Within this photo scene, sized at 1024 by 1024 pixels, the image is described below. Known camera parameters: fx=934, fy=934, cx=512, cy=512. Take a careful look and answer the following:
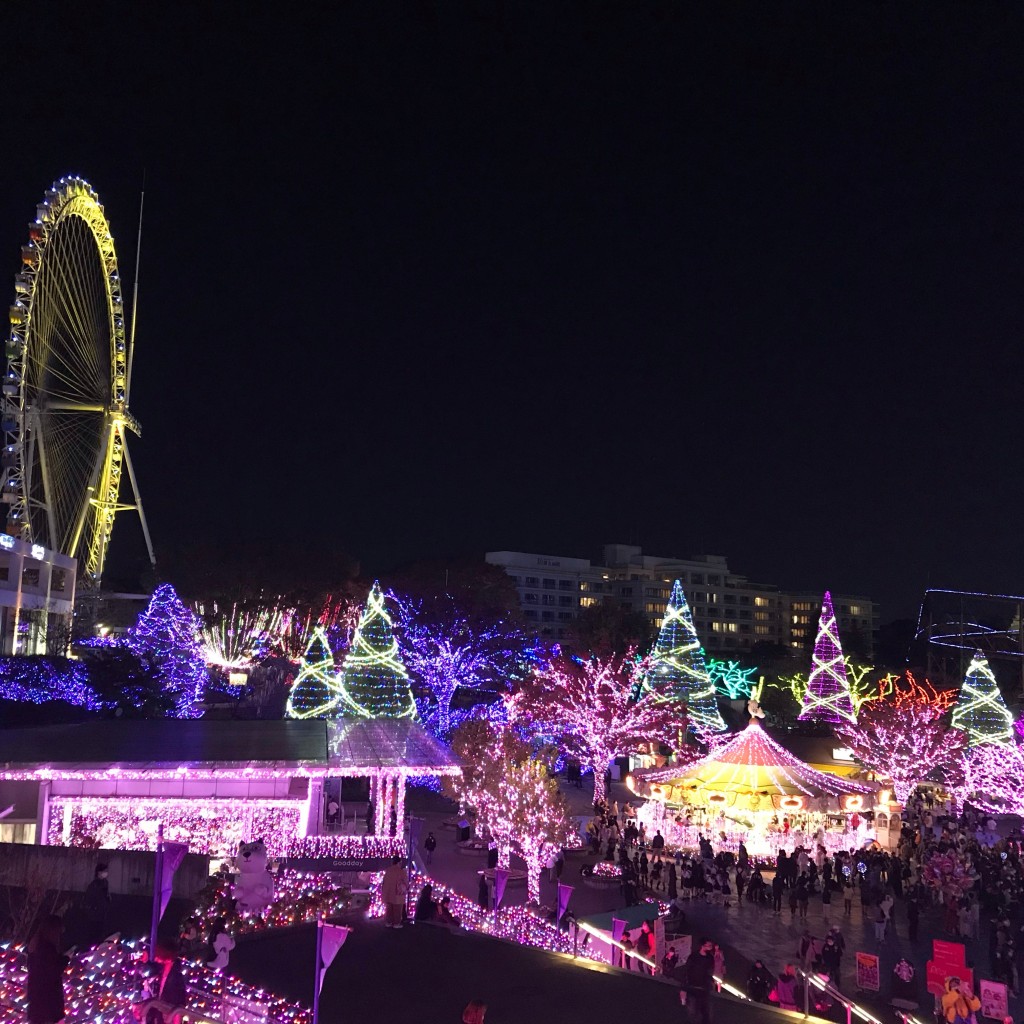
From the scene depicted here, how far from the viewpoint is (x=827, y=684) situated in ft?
138

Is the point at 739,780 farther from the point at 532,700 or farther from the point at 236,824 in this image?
the point at 532,700

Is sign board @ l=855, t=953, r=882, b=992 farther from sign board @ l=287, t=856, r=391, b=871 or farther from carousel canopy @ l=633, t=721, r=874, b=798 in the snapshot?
carousel canopy @ l=633, t=721, r=874, b=798

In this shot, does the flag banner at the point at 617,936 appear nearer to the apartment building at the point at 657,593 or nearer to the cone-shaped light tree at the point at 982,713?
the cone-shaped light tree at the point at 982,713

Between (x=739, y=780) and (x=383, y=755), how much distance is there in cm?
906

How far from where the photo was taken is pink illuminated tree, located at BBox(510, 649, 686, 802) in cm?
3384

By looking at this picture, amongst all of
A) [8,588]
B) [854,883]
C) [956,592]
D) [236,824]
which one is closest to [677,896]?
[854,883]

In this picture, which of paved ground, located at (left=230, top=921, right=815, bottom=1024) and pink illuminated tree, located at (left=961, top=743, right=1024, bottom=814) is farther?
pink illuminated tree, located at (left=961, top=743, right=1024, bottom=814)

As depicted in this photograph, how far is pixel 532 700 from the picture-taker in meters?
38.3

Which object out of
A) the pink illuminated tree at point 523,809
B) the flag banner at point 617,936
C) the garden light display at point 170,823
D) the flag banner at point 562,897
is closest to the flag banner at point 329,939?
the flag banner at point 617,936

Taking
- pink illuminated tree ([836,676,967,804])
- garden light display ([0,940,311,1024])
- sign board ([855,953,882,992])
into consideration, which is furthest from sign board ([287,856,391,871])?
pink illuminated tree ([836,676,967,804])

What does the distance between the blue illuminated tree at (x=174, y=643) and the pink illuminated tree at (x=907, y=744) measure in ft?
78.6

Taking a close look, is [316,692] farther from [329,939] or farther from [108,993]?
[329,939]

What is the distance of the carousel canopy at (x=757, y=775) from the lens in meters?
22.5

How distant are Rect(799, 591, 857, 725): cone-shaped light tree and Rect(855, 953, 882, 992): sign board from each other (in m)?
29.3
